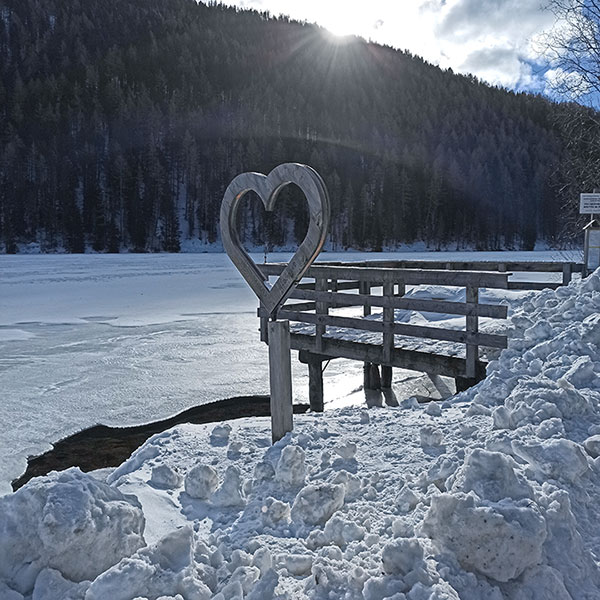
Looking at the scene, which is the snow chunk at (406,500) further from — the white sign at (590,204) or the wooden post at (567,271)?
the white sign at (590,204)

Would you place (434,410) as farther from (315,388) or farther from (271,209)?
(315,388)

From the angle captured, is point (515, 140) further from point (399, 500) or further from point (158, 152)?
point (399, 500)

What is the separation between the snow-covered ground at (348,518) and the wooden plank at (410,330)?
2.20 m

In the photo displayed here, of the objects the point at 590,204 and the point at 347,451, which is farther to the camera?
the point at 590,204

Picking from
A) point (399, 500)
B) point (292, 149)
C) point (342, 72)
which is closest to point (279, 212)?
point (292, 149)

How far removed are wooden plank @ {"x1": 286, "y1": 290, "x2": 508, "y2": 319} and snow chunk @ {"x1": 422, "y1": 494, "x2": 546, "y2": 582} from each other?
401 centimetres

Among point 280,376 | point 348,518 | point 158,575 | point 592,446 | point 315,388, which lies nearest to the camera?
point 158,575

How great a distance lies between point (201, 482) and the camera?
10.8 ft

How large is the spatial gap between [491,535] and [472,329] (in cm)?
449

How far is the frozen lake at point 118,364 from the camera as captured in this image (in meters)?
7.21

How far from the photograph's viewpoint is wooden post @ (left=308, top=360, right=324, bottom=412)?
834 cm

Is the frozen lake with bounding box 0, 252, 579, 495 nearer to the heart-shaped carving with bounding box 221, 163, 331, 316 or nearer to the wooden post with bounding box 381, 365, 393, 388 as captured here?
the wooden post with bounding box 381, 365, 393, 388

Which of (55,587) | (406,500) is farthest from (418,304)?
(55,587)

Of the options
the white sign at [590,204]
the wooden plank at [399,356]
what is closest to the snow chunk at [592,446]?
the wooden plank at [399,356]
